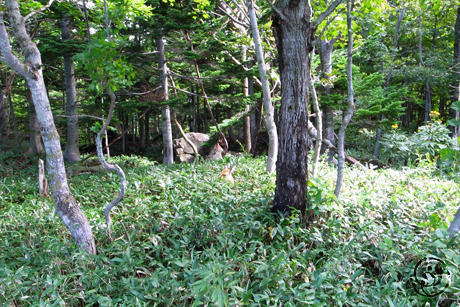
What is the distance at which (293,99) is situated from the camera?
3.28m

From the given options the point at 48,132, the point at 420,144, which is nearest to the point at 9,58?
the point at 48,132

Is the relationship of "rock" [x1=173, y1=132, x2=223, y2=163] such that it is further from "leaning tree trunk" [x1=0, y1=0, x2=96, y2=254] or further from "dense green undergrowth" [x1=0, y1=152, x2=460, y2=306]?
"leaning tree trunk" [x1=0, y1=0, x2=96, y2=254]

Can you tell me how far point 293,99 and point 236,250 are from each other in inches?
69.9

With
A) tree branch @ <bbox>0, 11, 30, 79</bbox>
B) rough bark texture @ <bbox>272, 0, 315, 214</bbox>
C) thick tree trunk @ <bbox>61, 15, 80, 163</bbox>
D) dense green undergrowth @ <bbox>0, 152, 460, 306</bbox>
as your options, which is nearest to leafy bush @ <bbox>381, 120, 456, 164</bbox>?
dense green undergrowth @ <bbox>0, 152, 460, 306</bbox>

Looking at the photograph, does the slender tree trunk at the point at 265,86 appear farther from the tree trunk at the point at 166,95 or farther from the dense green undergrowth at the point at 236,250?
the tree trunk at the point at 166,95

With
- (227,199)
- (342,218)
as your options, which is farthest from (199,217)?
(342,218)

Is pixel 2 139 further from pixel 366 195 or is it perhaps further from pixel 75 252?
pixel 366 195

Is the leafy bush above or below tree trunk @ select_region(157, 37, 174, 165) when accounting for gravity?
below

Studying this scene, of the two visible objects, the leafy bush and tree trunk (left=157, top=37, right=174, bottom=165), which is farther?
tree trunk (left=157, top=37, right=174, bottom=165)

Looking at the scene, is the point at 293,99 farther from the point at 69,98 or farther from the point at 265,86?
the point at 69,98

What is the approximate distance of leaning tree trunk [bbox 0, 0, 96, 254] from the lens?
2.97 m

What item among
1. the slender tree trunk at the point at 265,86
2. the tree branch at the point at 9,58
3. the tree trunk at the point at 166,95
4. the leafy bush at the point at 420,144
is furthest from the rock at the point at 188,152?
the tree branch at the point at 9,58

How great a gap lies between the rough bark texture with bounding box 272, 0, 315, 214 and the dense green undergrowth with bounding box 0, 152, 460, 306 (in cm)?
26

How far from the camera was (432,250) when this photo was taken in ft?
8.40
